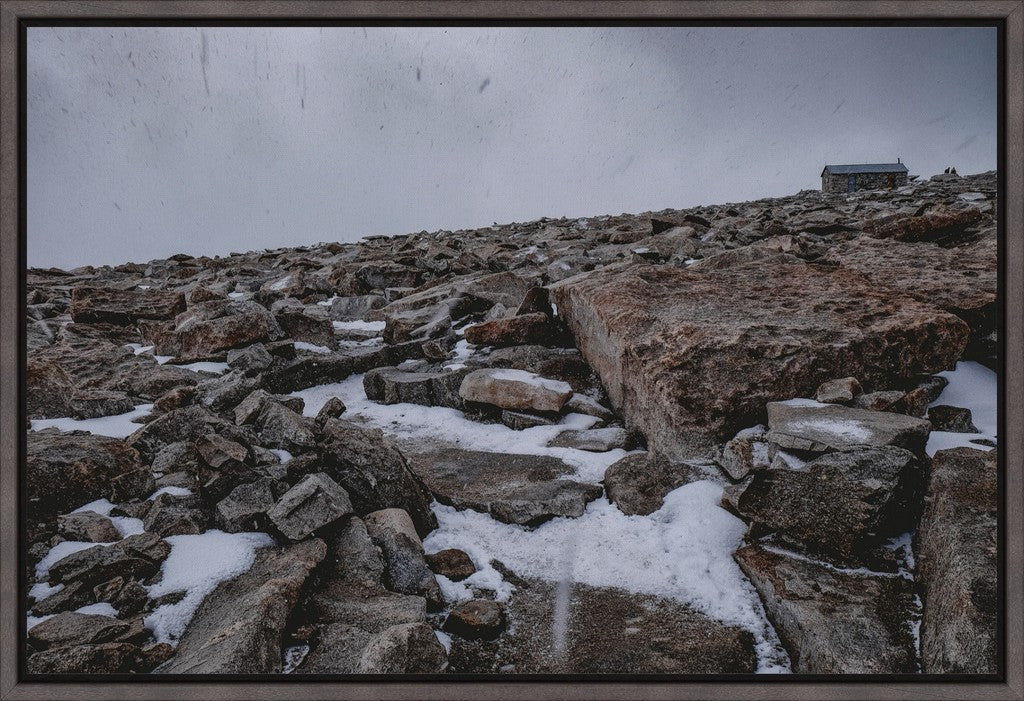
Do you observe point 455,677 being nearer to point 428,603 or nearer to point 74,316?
point 428,603

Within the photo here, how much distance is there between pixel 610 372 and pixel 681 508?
1390mm

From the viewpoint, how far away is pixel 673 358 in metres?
3.15

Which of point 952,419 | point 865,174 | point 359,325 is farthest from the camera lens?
point 865,174

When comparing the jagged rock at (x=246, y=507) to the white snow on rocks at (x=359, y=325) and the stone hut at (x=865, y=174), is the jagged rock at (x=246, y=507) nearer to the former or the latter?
the white snow on rocks at (x=359, y=325)

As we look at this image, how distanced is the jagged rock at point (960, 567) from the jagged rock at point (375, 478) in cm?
220

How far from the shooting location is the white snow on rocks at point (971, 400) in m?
2.37

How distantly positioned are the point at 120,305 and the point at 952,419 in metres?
8.53

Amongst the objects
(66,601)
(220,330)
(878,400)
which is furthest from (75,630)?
(878,400)

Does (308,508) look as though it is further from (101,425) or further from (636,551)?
(101,425)

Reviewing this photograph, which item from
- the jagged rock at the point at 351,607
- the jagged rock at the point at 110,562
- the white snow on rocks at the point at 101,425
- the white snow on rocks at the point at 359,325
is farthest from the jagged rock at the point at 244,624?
the white snow on rocks at the point at 359,325

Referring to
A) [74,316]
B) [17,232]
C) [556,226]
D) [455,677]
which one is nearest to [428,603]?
[455,677]

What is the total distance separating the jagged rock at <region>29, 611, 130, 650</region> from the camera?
189 cm

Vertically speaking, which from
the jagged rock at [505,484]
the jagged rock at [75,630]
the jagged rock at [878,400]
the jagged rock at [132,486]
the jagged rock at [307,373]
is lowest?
the jagged rock at [75,630]

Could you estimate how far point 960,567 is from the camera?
1.89m
